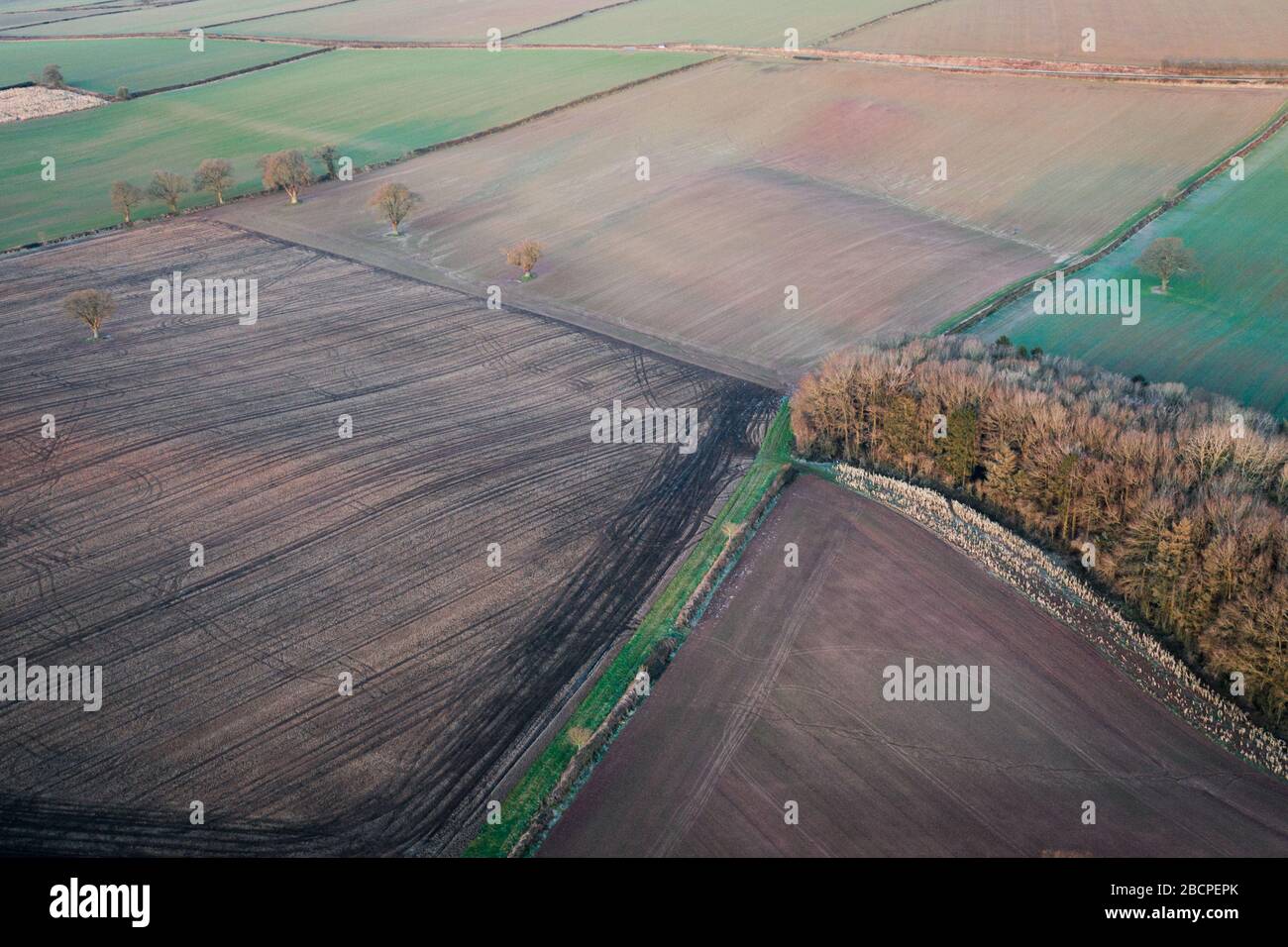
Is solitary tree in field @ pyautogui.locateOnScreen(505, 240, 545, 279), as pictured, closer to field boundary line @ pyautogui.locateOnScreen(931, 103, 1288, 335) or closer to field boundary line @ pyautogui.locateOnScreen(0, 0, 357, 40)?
field boundary line @ pyautogui.locateOnScreen(931, 103, 1288, 335)

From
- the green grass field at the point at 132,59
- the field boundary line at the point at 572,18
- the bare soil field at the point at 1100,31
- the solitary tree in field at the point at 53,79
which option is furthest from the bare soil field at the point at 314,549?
the field boundary line at the point at 572,18

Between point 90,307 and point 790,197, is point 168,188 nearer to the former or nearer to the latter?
point 90,307

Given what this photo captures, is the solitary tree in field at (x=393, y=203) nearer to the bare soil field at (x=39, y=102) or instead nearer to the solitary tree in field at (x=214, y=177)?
the solitary tree in field at (x=214, y=177)

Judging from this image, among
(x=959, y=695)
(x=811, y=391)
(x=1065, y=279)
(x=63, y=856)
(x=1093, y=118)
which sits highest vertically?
(x=1093, y=118)

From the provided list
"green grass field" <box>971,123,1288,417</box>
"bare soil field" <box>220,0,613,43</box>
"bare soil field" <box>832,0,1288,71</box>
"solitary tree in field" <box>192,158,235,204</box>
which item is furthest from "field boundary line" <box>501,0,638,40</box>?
"green grass field" <box>971,123,1288,417</box>

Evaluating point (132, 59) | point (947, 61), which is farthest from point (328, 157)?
point (947, 61)
